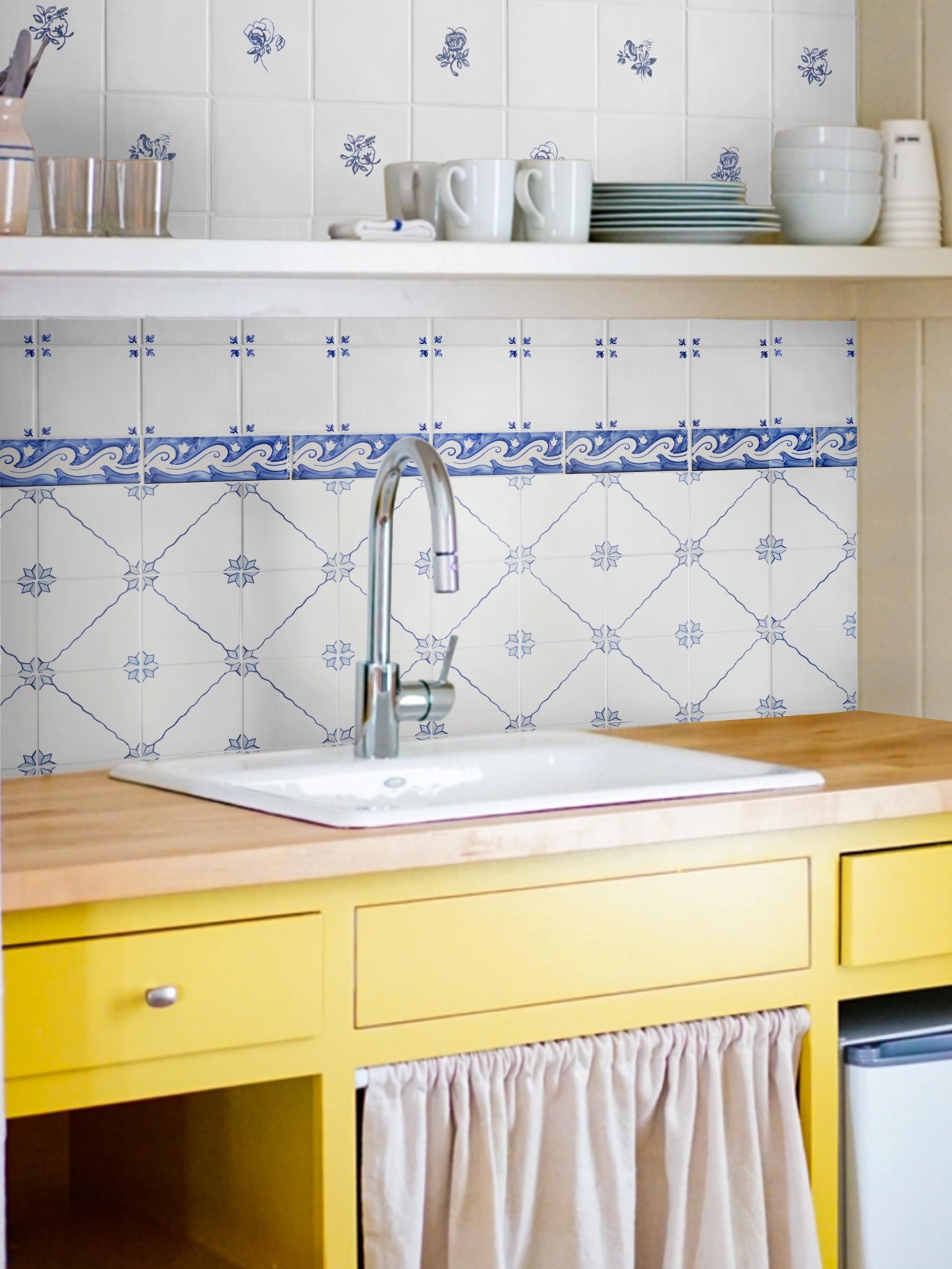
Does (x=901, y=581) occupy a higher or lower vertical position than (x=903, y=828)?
higher

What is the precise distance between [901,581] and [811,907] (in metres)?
0.84

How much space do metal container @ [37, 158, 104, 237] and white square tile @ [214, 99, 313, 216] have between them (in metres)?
0.29

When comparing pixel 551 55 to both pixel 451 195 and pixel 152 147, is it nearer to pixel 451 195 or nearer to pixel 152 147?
pixel 451 195

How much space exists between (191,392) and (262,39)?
0.49 meters

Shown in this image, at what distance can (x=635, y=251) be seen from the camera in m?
2.25

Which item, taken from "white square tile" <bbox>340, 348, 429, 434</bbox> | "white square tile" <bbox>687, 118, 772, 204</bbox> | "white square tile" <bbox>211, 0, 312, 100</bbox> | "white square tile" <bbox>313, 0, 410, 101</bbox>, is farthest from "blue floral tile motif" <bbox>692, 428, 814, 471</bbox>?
"white square tile" <bbox>211, 0, 312, 100</bbox>

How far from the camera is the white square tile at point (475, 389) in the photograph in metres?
2.46

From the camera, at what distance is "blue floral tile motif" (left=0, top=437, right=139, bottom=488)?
224cm

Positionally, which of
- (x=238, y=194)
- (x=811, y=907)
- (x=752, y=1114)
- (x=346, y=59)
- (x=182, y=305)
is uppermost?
(x=346, y=59)

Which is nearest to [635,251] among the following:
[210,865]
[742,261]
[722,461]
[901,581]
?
[742,261]

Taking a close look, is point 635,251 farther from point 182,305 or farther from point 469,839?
point 469,839

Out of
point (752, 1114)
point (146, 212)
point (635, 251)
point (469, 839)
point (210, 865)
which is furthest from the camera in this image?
point (635, 251)

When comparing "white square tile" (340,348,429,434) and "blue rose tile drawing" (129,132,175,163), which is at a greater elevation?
"blue rose tile drawing" (129,132,175,163)

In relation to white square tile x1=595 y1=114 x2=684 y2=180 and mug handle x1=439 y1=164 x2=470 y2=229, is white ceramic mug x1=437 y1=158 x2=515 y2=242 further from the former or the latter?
white square tile x1=595 y1=114 x2=684 y2=180
